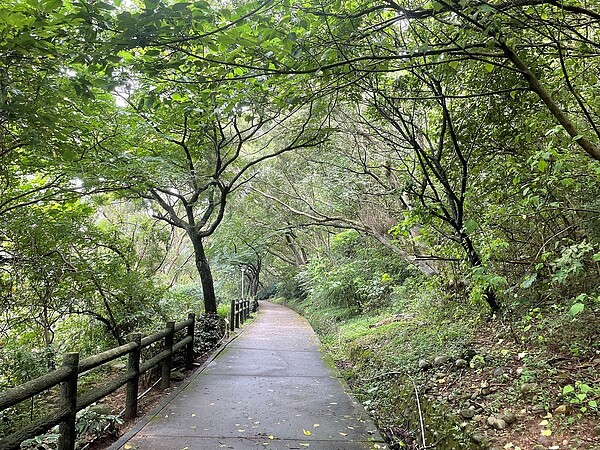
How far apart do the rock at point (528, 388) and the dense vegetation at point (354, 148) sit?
7 centimetres

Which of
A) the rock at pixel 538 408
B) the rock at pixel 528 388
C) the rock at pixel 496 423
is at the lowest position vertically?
the rock at pixel 496 423

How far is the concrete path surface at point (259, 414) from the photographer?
171 inches

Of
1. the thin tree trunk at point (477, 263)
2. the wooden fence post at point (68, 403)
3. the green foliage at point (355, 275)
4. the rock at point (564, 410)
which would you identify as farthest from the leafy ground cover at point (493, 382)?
the green foliage at point (355, 275)

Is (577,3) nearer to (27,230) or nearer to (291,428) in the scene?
(291,428)

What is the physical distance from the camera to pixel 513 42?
12.3ft

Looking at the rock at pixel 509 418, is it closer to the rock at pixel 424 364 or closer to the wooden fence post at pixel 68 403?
the rock at pixel 424 364

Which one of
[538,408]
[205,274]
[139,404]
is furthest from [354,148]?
[538,408]

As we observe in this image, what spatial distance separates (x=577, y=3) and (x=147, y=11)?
5.07m

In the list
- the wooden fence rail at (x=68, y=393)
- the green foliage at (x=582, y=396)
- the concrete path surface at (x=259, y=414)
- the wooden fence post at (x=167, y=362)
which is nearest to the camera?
the wooden fence rail at (x=68, y=393)

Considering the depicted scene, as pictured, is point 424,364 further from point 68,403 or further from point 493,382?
point 68,403

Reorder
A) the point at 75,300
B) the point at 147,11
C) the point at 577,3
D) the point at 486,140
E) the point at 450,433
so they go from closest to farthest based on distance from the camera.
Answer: the point at 147,11, the point at 450,433, the point at 577,3, the point at 486,140, the point at 75,300

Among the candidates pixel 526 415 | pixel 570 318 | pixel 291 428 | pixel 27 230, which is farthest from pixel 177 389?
pixel 570 318

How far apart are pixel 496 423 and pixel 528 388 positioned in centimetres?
51

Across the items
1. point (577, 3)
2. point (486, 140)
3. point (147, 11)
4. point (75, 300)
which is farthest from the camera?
point (75, 300)
